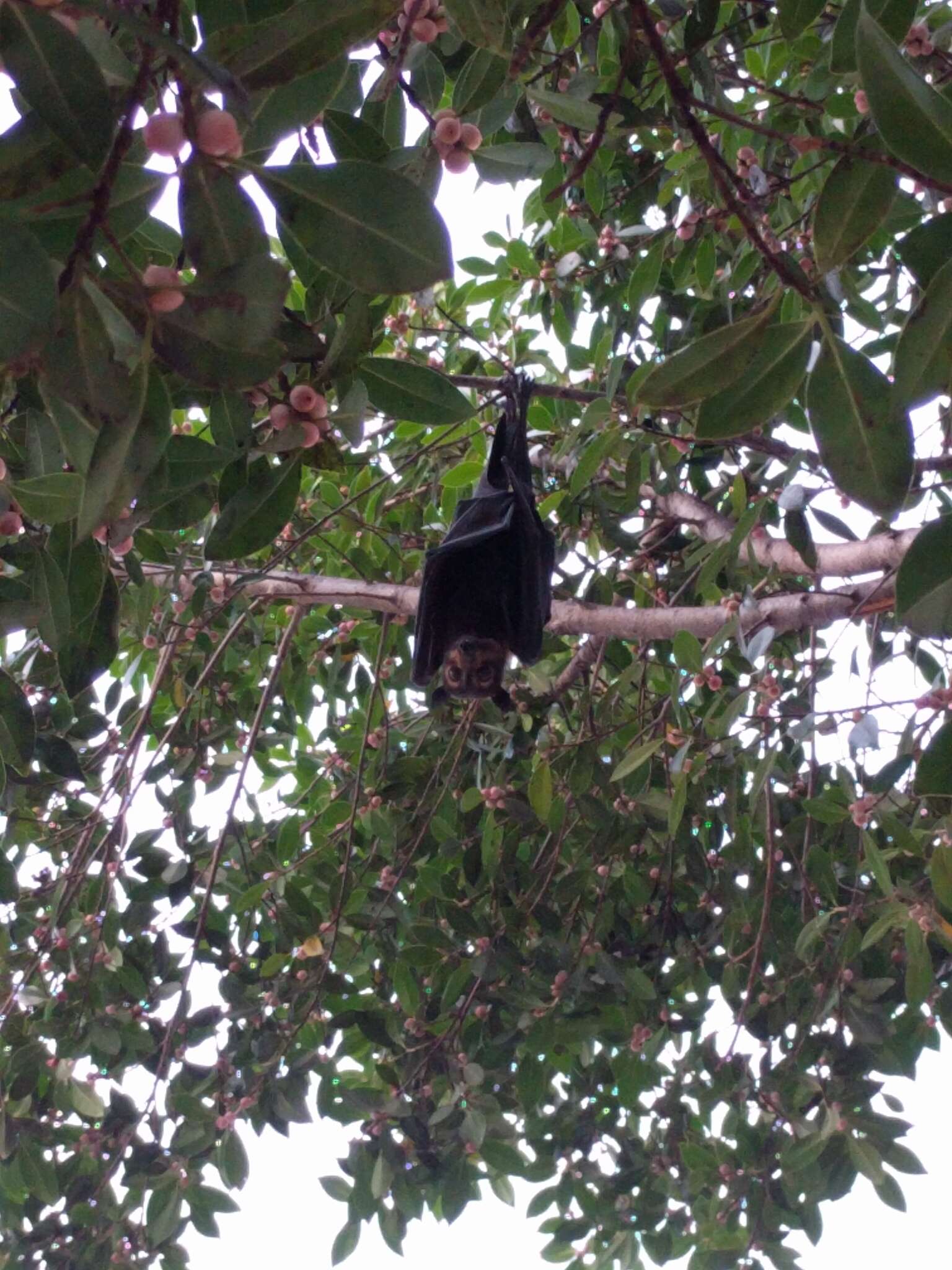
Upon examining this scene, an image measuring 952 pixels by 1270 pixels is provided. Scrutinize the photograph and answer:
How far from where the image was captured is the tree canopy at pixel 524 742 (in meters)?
1.42

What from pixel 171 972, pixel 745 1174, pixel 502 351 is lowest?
pixel 745 1174

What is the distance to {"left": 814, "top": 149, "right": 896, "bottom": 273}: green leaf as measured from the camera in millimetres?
1085

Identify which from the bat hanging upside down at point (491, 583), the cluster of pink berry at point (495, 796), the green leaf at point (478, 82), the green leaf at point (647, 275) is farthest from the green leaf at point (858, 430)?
the cluster of pink berry at point (495, 796)

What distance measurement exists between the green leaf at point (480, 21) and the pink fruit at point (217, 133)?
0.41 m

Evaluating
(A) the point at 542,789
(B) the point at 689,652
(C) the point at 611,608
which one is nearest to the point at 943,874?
(B) the point at 689,652

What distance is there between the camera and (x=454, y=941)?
2912mm

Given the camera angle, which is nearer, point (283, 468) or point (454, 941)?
point (283, 468)

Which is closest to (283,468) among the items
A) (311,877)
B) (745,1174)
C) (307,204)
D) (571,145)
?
(307,204)

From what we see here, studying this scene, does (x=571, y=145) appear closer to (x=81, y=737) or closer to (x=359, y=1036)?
(x=81, y=737)

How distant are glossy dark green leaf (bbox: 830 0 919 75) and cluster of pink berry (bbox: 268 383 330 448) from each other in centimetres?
62

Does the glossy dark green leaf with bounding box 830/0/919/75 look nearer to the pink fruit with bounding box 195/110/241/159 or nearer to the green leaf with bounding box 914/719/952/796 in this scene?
the pink fruit with bounding box 195/110/241/159

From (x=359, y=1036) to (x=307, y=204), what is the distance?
2595 mm

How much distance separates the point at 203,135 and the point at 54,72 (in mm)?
111

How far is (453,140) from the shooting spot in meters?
1.38
